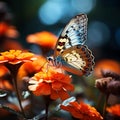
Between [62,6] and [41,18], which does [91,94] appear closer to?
[41,18]

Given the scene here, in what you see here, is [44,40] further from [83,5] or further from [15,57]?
[83,5]

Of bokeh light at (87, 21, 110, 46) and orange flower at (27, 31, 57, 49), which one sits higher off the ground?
orange flower at (27, 31, 57, 49)

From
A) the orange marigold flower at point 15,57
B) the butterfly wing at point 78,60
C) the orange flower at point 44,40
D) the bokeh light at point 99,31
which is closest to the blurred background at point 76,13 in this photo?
the bokeh light at point 99,31

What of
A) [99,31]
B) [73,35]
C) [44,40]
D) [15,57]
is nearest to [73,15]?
[99,31]

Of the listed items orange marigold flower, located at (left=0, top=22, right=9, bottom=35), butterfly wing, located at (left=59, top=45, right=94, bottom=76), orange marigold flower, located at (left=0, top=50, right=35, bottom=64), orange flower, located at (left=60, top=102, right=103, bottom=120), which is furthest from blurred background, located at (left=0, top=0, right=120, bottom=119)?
orange flower, located at (left=60, top=102, right=103, bottom=120)

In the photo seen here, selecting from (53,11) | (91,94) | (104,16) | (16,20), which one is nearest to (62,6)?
(53,11)

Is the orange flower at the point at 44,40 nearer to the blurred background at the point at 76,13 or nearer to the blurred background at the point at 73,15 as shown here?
the blurred background at the point at 73,15

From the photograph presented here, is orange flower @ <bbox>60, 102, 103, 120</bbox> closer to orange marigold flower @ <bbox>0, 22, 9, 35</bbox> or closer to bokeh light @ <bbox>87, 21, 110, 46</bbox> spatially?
orange marigold flower @ <bbox>0, 22, 9, 35</bbox>
